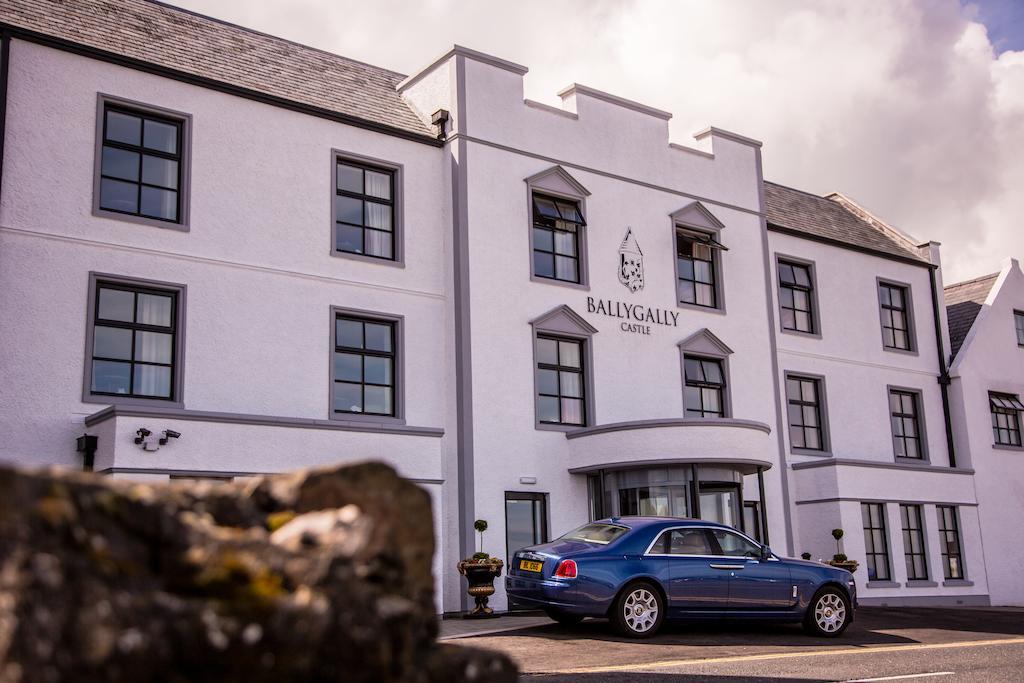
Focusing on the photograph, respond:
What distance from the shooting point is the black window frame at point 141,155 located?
1694 centimetres

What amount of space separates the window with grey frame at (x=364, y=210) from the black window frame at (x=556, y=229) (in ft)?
10.1

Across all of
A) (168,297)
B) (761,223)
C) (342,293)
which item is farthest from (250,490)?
(761,223)

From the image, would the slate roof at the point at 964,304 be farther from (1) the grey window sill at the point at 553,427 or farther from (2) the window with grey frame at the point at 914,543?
(1) the grey window sill at the point at 553,427

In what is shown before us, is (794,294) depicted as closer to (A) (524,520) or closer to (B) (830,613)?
(A) (524,520)

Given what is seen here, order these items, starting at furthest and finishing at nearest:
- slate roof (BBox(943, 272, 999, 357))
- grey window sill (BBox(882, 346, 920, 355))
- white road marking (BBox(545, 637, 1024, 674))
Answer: slate roof (BBox(943, 272, 999, 357)), grey window sill (BBox(882, 346, 920, 355)), white road marking (BBox(545, 637, 1024, 674))

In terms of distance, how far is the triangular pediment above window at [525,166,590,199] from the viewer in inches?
862

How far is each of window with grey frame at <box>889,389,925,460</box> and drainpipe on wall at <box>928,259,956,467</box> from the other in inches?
37.0

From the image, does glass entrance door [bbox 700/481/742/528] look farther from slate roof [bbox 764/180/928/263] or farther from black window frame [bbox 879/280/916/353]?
black window frame [bbox 879/280/916/353]

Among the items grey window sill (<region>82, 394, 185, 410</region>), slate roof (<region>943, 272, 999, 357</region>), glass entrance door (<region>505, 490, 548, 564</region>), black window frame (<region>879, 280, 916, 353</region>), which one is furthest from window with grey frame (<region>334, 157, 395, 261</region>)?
Result: slate roof (<region>943, 272, 999, 357</region>)

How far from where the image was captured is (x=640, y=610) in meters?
14.0

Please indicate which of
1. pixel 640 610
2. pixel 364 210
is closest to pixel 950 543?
pixel 640 610

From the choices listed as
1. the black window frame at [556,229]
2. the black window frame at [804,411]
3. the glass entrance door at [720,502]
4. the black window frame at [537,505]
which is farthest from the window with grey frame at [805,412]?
the black window frame at [537,505]

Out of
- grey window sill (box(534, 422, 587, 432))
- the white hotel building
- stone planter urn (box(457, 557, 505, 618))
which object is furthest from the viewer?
grey window sill (box(534, 422, 587, 432))

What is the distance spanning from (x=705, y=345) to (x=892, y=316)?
8.55 metres
